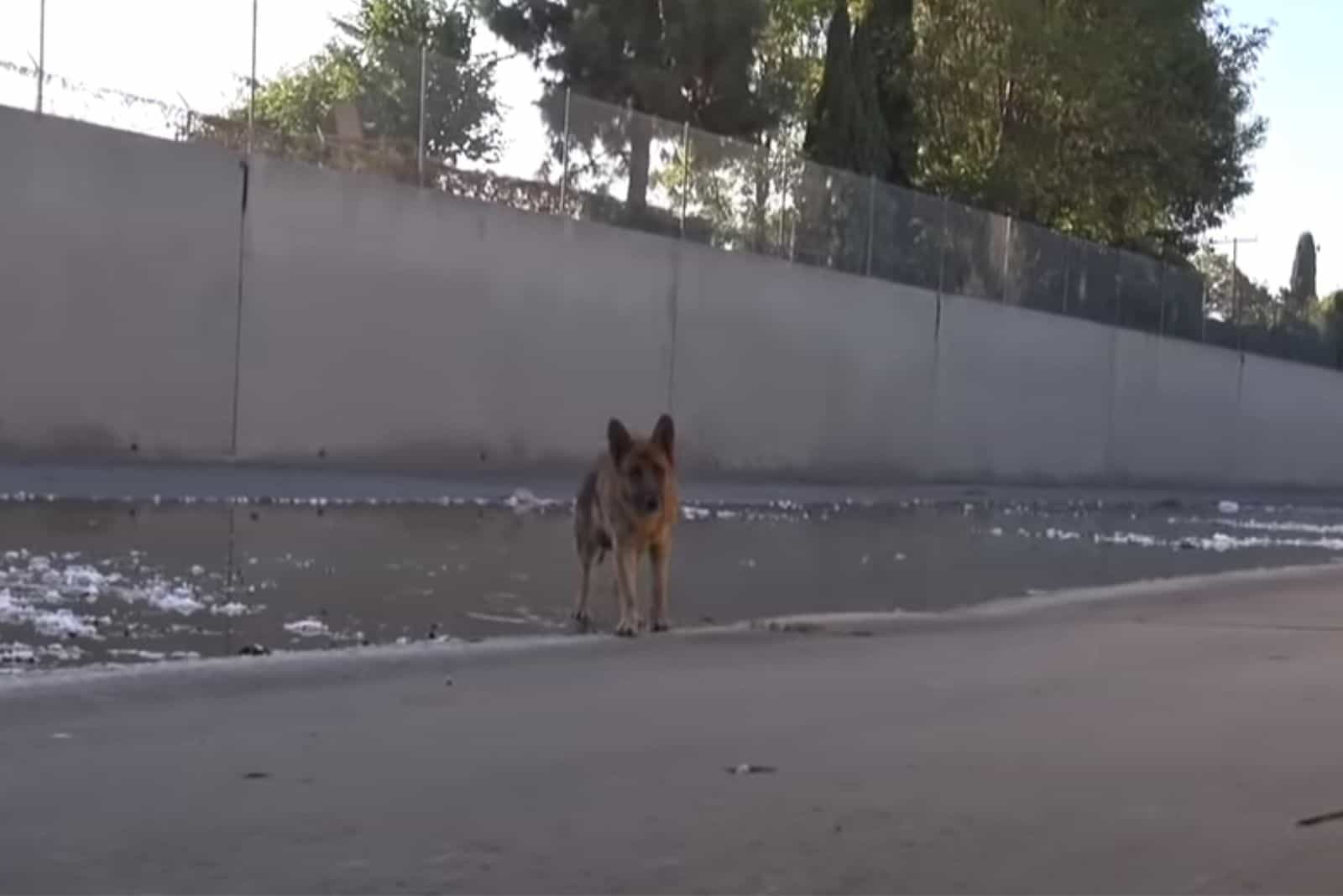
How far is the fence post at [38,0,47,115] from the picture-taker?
21.6 m

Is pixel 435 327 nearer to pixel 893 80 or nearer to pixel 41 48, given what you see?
pixel 41 48

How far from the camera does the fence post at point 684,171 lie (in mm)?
31812

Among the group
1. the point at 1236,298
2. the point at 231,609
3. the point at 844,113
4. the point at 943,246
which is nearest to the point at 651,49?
A: the point at 844,113

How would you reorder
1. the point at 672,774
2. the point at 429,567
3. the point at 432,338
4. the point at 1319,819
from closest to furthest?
the point at 1319,819 → the point at 672,774 → the point at 429,567 → the point at 432,338

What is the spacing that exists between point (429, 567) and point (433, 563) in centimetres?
33

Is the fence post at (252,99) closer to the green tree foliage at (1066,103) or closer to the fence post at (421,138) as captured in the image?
the fence post at (421,138)

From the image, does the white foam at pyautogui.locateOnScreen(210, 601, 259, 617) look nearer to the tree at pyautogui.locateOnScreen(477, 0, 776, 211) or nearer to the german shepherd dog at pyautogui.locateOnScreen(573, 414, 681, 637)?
the german shepherd dog at pyautogui.locateOnScreen(573, 414, 681, 637)

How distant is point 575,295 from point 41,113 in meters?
9.12

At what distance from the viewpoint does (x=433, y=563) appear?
627 inches

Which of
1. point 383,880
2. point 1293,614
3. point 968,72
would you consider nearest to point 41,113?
point 1293,614

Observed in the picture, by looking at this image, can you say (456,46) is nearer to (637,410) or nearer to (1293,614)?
(637,410)

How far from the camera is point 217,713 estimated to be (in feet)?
28.6

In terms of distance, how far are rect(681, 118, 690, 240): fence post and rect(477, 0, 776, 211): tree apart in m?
9.80

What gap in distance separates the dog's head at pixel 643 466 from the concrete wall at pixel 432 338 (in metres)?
10.7
